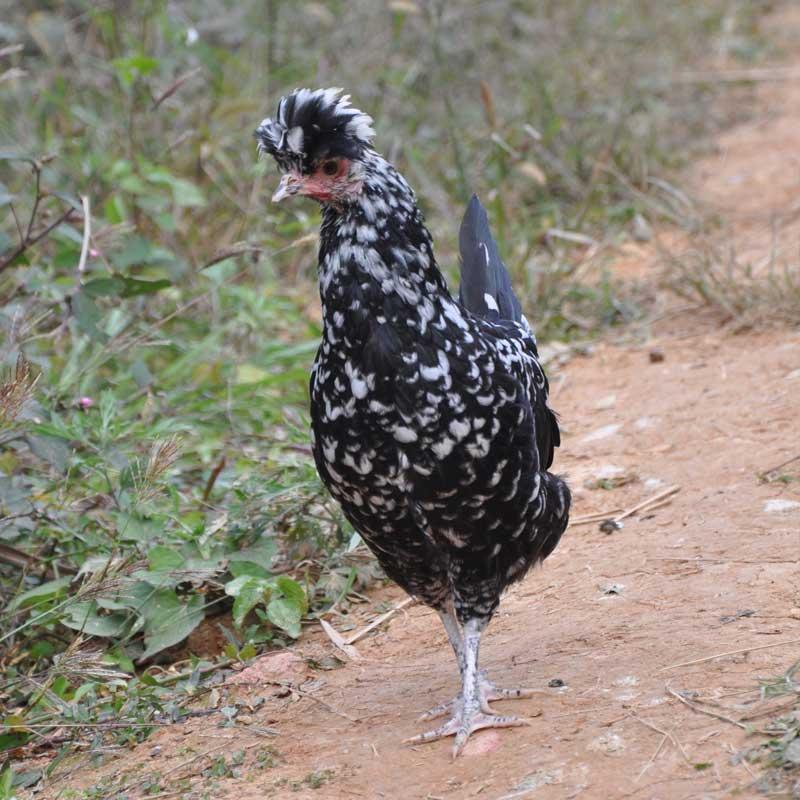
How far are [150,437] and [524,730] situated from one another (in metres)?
2.08

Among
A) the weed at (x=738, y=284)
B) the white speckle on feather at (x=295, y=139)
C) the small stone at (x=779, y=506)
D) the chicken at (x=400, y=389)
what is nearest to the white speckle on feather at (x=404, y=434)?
the chicken at (x=400, y=389)

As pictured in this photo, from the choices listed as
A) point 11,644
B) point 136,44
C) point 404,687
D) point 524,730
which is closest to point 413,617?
point 404,687

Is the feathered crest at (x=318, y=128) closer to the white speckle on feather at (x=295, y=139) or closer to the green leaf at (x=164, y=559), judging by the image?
the white speckle on feather at (x=295, y=139)

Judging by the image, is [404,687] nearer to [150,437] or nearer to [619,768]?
[619,768]

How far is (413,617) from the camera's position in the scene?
4.29 m

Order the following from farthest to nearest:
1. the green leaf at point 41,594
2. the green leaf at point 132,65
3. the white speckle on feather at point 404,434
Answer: the green leaf at point 132,65 → the green leaf at point 41,594 → the white speckle on feather at point 404,434

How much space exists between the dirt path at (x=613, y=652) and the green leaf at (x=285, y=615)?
0.32ft

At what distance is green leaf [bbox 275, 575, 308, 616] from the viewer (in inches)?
163

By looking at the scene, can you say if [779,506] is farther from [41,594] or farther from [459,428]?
[41,594]

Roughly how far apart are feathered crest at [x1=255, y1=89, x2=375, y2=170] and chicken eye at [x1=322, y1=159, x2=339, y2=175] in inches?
0.8

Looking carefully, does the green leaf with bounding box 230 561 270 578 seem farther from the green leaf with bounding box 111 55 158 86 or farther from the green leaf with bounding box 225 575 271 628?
the green leaf with bounding box 111 55 158 86

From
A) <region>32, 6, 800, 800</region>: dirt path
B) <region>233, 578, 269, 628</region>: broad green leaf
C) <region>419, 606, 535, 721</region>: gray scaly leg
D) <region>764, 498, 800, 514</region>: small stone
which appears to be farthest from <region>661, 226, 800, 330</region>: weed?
<region>233, 578, 269, 628</region>: broad green leaf

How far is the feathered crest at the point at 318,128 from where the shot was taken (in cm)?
312

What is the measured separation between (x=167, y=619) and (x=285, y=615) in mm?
402
